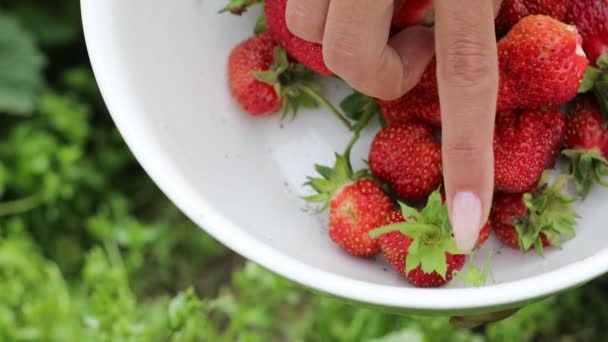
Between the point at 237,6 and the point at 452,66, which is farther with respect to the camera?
the point at 237,6

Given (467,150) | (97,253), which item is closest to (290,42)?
(467,150)

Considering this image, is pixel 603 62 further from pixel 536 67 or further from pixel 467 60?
pixel 467 60

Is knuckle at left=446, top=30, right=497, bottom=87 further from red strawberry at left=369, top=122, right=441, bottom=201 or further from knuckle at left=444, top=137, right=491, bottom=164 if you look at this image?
red strawberry at left=369, top=122, right=441, bottom=201

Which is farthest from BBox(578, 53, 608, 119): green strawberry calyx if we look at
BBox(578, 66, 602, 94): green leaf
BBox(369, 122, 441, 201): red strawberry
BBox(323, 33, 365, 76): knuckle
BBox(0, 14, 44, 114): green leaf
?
BBox(0, 14, 44, 114): green leaf

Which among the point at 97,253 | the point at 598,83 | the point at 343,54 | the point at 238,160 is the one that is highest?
the point at 343,54

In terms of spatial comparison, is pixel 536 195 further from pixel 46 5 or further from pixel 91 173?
pixel 46 5

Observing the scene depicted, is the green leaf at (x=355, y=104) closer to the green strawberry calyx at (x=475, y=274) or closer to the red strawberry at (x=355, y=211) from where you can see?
the red strawberry at (x=355, y=211)

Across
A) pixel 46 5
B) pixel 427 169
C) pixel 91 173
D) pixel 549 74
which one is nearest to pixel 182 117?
pixel 427 169
